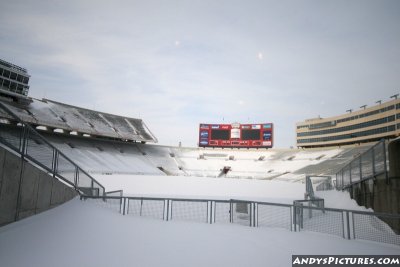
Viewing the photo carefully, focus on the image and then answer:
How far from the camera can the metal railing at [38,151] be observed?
8070 mm

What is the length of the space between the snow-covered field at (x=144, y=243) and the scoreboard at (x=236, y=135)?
5059cm

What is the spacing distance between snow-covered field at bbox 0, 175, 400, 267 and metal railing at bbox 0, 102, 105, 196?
147 cm

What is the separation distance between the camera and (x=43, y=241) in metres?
7.14

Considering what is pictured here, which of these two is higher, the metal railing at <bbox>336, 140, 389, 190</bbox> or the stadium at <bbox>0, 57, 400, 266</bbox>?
the metal railing at <bbox>336, 140, 389, 190</bbox>

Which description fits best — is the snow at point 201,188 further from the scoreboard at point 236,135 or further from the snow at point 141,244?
the scoreboard at point 236,135

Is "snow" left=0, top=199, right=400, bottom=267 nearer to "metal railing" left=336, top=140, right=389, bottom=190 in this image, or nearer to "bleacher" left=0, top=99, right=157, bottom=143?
"metal railing" left=336, top=140, right=389, bottom=190

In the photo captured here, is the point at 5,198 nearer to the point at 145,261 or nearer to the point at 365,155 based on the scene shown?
the point at 145,261

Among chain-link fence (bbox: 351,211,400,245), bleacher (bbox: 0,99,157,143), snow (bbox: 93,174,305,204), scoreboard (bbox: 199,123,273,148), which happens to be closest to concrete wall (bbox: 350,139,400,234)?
chain-link fence (bbox: 351,211,400,245)

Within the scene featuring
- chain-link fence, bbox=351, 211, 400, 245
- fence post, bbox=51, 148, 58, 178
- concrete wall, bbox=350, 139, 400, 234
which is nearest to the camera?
chain-link fence, bbox=351, 211, 400, 245

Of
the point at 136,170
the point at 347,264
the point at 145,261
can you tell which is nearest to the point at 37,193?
the point at 145,261

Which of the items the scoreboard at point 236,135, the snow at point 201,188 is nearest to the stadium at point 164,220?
the snow at point 201,188

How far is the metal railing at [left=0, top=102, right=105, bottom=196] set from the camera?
318 inches

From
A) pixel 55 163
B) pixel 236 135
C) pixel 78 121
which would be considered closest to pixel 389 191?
pixel 55 163

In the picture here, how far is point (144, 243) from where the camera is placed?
811 centimetres
